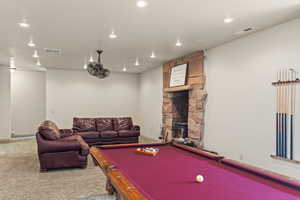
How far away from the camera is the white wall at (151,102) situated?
7.81 m

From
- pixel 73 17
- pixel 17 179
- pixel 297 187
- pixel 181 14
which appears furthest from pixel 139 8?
pixel 17 179

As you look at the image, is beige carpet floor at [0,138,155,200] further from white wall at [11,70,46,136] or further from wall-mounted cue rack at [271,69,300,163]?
white wall at [11,70,46,136]

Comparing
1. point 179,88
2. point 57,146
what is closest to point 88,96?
point 179,88

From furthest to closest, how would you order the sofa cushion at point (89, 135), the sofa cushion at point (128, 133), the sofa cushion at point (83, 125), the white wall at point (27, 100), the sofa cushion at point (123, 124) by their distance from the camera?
the white wall at point (27, 100) → the sofa cushion at point (123, 124) → the sofa cushion at point (83, 125) → the sofa cushion at point (128, 133) → the sofa cushion at point (89, 135)

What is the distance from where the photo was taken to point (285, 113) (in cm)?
351

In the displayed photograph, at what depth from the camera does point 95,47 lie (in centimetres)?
527

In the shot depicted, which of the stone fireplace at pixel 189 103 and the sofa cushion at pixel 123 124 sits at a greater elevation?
the stone fireplace at pixel 189 103

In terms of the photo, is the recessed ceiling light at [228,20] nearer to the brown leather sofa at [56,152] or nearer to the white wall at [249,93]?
the white wall at [249,93]

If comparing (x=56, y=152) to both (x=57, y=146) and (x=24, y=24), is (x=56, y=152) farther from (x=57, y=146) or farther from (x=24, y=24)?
(x=24, y=24)

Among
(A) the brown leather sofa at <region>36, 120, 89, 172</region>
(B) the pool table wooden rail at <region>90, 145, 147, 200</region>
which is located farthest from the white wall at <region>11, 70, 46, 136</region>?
(B) the pool table wooden rail at <region>90, 145, 147, 200</region>

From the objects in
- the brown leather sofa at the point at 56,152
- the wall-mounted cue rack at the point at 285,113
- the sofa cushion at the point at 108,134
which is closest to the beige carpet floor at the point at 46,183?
the brown leather sofa at the point at 56,152

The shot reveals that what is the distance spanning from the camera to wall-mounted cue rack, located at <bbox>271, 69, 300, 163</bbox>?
3.42m

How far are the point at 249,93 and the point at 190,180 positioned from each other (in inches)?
121

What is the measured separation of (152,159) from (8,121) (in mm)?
7350
